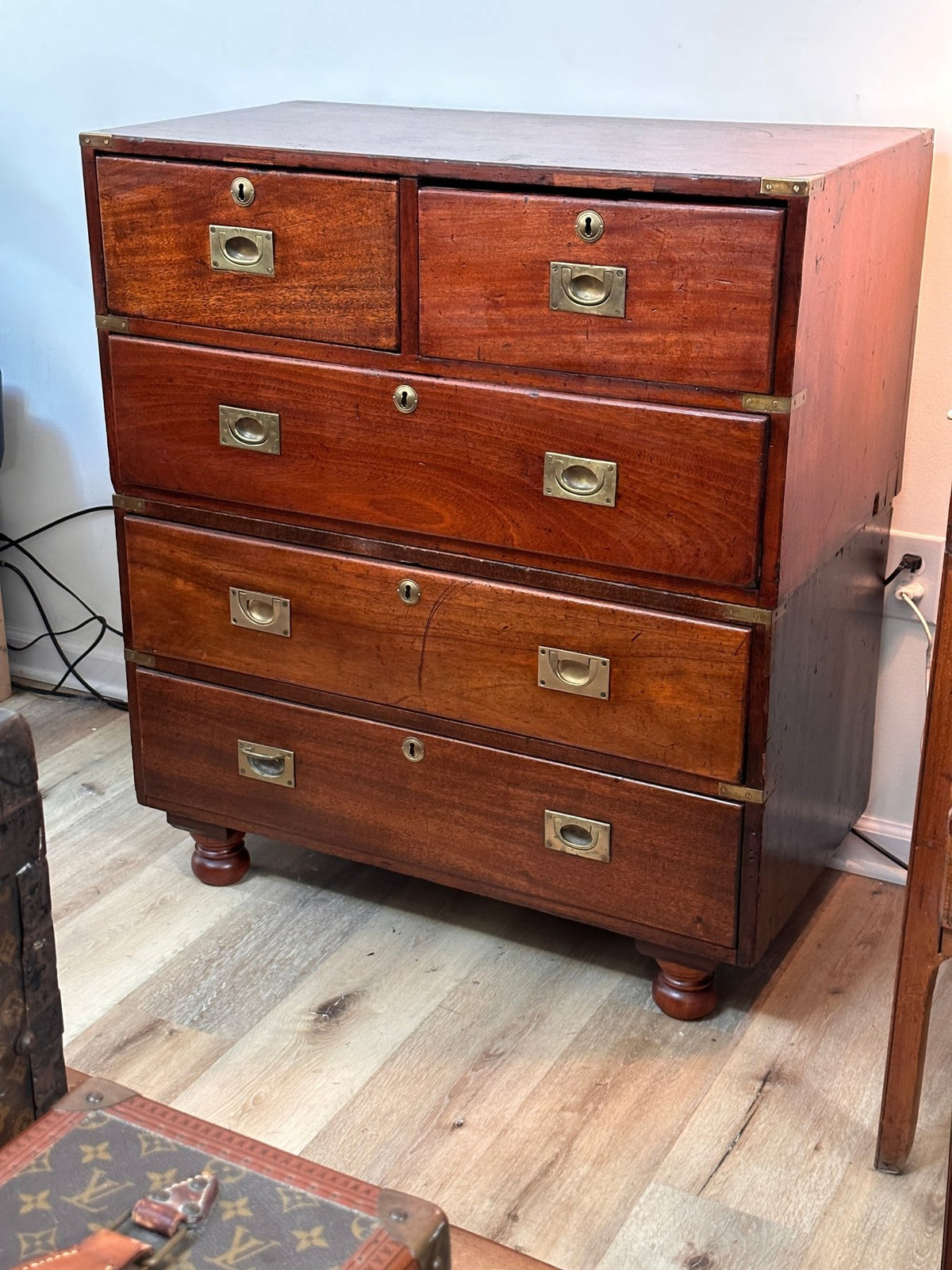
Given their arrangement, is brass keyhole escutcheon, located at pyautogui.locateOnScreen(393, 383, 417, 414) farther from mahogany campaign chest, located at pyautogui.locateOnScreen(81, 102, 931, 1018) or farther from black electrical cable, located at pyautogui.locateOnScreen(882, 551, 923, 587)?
black electrical cable, located at pyautogui.locateOnScreen(882, 551, 923, 587)

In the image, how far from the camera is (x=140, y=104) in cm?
226

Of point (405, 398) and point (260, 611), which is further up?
point (405, 398)

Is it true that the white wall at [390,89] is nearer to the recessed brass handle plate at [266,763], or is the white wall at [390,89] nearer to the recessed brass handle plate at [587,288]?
the recessed brass handle plate at [587,288]

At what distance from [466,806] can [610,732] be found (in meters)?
0.23

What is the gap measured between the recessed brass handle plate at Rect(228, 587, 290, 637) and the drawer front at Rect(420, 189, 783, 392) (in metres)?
0.40

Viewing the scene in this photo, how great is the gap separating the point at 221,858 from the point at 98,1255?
1.27 meters

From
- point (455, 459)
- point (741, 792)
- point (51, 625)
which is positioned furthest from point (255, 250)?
point (51, 625)

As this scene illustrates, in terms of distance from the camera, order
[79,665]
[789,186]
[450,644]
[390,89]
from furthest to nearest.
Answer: [79,665] < [390,89] < [450,644] < [789,186]

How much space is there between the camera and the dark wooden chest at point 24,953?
3.29 ft

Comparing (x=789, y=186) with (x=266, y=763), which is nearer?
(x=789, y=186)

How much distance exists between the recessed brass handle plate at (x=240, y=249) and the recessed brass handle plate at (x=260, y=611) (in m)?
0.40

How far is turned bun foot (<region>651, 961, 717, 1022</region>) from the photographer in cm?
177

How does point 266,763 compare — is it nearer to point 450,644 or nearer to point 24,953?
point 450,644

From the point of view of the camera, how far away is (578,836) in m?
1.75
